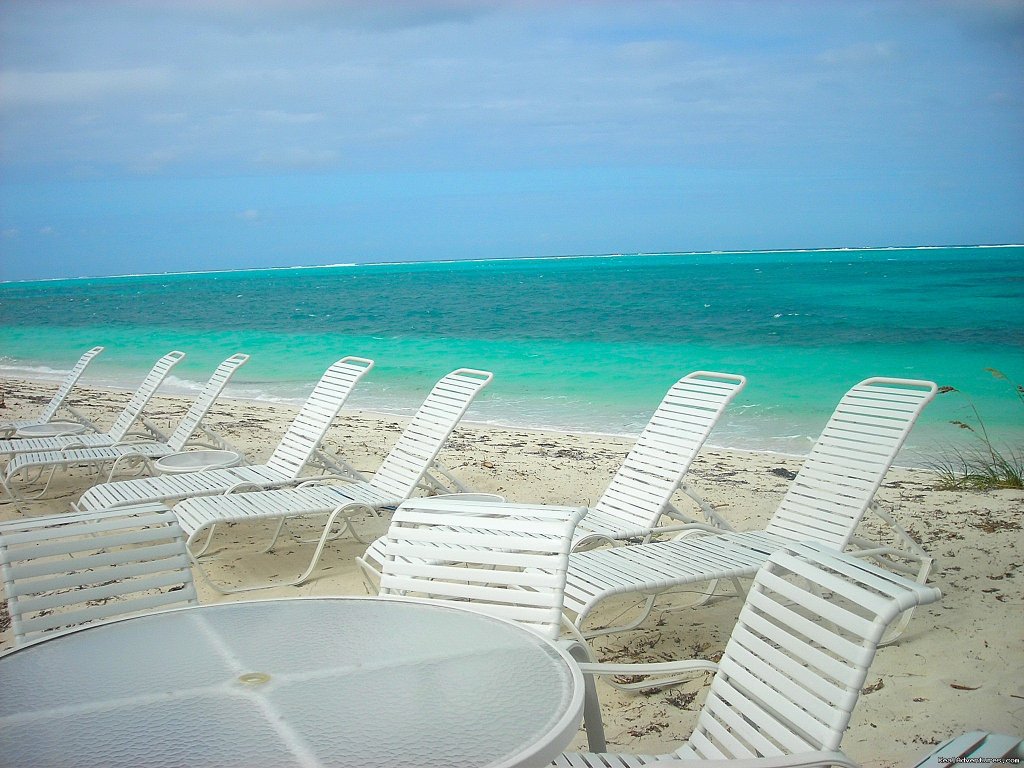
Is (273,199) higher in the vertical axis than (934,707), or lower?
higher

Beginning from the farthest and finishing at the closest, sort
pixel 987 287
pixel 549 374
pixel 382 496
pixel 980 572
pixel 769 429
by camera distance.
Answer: pixel 987 287
pixel 549 374
pixel 769 429
pixel 382 496
pixel 980 572

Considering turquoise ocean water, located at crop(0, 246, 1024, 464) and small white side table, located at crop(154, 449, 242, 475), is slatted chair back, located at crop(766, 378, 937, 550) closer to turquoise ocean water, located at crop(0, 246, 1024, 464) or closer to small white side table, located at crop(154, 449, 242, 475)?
small white side table, located at crop(154, 449, 242, 475)

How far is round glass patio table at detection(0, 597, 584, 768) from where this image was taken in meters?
1.59

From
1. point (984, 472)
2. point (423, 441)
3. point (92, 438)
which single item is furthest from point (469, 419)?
point (984, 472)

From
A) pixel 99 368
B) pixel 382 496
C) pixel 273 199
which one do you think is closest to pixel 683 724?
pixel 382 496

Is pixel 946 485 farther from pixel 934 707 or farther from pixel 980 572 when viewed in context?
pixel 934 707

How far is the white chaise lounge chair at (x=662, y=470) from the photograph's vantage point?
457 cm

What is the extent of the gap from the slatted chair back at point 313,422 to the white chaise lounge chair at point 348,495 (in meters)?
0.33

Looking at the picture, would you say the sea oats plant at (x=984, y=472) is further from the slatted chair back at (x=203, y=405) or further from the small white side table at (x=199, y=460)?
the slatted chair back at (x=203, y=405)

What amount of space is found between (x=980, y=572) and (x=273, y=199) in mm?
47103

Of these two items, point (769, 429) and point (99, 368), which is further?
point (99, 368)

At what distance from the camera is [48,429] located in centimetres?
769

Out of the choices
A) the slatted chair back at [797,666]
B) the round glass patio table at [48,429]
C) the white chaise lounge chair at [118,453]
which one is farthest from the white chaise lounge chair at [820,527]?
the round glass patio table at [48,429]

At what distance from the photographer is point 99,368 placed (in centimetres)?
1856
